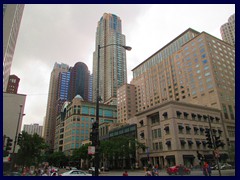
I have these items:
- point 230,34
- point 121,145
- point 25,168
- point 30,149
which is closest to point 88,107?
point 121,145

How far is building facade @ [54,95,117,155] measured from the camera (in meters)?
103

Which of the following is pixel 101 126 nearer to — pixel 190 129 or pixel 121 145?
pixel 121 145

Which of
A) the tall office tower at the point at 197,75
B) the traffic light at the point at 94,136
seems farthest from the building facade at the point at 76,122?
the traffic light at the point at 94,136

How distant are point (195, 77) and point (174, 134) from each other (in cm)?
5450

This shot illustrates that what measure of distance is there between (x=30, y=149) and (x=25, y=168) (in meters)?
9.25

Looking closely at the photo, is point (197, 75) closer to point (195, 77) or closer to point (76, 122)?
point (195, 77)

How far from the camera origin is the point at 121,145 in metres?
51.9

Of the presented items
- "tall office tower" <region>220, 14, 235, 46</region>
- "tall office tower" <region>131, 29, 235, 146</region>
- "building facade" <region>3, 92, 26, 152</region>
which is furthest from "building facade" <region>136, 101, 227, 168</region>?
"tall office tower" <region>220, 14, 235, 46</region>

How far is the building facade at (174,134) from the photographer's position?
49281mm

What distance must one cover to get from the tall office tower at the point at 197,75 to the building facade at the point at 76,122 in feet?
88.8

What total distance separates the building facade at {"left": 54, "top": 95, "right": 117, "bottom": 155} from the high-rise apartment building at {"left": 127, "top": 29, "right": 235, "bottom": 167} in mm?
41035

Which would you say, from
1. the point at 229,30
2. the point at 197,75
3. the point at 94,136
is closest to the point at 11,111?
the point at 94,136

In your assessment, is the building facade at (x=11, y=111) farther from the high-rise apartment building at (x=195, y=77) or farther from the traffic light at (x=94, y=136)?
the high-rise apartment building at (x=195, y=77)

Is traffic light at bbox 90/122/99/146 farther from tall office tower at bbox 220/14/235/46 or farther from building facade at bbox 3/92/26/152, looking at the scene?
tall office tower at bbox 220/14/235/46
